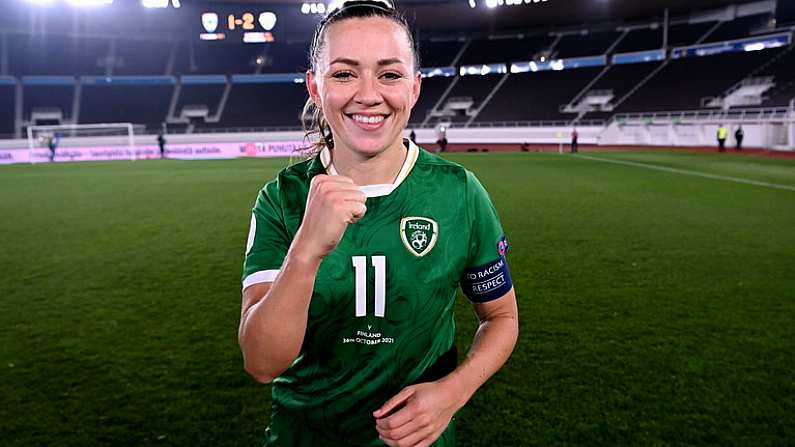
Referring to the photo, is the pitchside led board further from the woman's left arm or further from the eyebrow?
the woman's left arm

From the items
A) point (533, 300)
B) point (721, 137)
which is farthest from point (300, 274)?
point (721, 137)

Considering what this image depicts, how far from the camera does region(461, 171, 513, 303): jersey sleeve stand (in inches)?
68.4

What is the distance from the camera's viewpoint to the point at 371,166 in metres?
1.65

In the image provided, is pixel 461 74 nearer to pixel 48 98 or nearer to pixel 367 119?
pixel 48 98

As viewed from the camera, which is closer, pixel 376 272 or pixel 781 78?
pixel 376 272

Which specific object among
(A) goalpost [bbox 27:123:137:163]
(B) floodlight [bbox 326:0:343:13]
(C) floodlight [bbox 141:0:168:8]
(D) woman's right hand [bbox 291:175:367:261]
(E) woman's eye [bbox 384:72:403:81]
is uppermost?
(C) floodlight [bbox 141:0:168:8]

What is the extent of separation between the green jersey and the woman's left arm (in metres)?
0.15

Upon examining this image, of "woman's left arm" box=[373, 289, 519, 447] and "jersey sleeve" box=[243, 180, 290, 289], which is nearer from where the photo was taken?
"woman's left arm" box=[373, 289, 519, 447]

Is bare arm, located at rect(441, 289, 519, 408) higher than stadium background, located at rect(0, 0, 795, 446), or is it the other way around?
bare arm, located at rect(441, 289, 519, 408)

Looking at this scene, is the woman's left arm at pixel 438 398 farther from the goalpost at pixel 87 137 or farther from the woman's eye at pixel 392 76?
the goalpost at pixel 87 137

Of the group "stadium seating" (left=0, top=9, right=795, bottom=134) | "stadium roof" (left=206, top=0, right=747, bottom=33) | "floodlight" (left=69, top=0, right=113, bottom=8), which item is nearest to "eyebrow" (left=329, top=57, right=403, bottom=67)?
"stadium roof" (left=206, top=0, right=747, bottom=33)

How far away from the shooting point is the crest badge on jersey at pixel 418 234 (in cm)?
163

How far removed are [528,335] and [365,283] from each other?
10.7 ft

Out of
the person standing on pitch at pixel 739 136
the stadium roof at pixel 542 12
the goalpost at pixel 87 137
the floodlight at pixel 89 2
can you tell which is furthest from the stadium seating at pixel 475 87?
the floodlight at pixel 89 2
